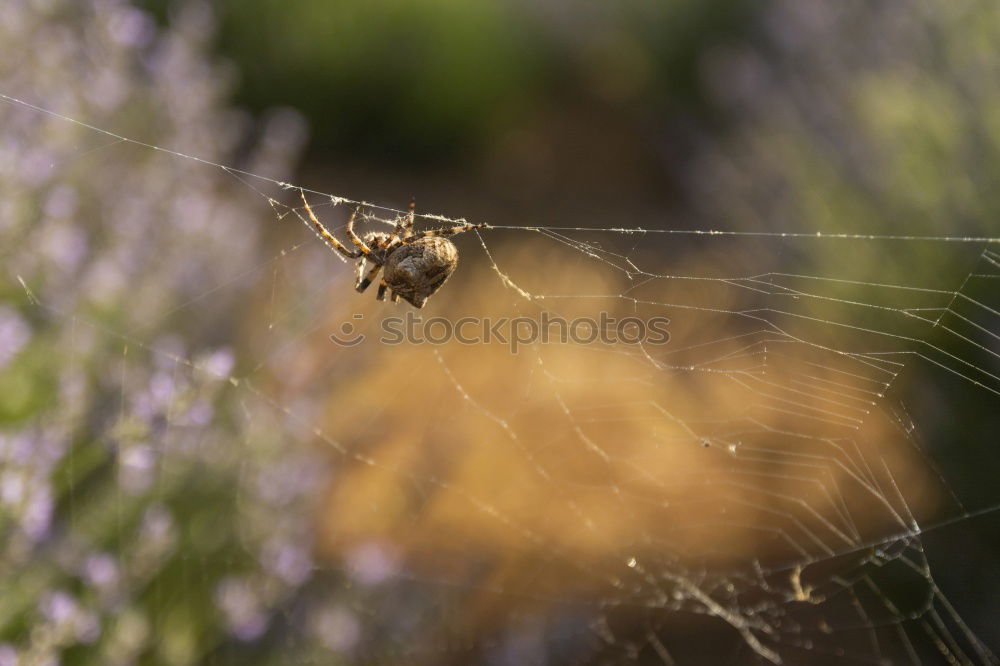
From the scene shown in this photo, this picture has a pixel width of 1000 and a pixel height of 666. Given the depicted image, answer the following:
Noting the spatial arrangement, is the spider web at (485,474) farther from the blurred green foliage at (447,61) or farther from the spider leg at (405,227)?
the blurred green foliage at (447,61)

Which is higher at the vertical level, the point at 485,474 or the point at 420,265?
the point at 485,474

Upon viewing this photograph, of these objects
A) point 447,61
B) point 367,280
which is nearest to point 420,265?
Answer: point 367,280

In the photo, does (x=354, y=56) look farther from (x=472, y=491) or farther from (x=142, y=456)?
(x=142, y=456)

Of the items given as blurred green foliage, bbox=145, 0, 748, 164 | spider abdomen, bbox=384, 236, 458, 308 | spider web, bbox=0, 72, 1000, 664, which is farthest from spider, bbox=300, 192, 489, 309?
blurred green foliage, bbox=145, 0, 748, 164

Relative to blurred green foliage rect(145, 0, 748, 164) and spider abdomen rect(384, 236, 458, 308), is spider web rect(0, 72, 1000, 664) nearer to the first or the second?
spider abdomen rect(384, 236, 458, 308)

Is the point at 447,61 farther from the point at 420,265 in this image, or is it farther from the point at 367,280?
the point at 420,265

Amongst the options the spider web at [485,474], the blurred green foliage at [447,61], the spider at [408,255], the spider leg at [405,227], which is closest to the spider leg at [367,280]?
the spider at [408,255]

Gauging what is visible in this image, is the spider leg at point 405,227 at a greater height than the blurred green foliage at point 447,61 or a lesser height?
lesser
